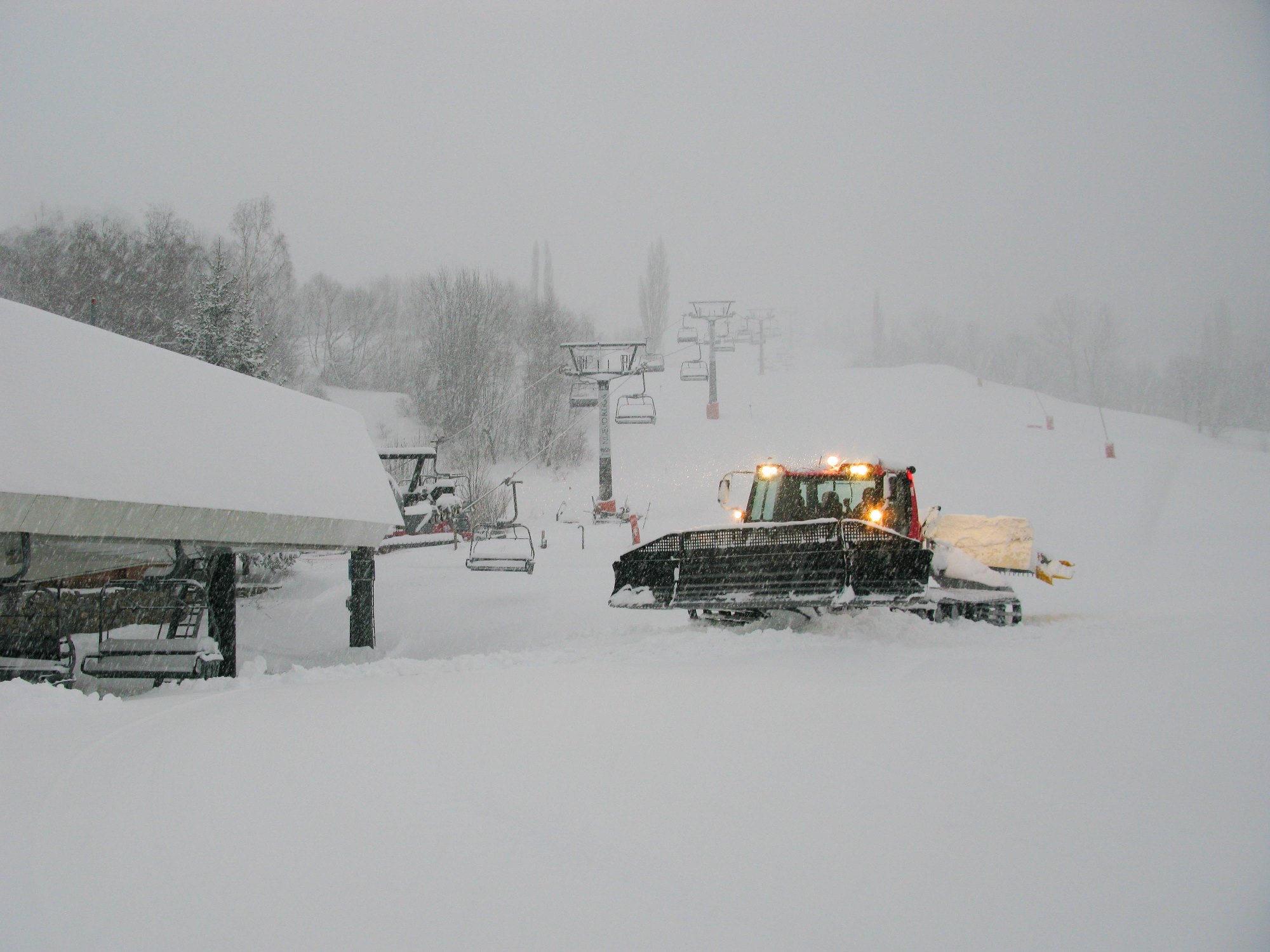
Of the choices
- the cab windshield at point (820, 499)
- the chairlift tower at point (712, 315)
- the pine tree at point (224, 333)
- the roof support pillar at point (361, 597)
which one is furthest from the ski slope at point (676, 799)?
the chairlift tower at point (712, 315)

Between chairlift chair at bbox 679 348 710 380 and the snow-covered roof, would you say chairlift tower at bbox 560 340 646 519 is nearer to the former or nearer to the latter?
chairlift chair at bbox 679 348 710 380

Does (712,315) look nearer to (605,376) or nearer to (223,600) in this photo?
(605,376)

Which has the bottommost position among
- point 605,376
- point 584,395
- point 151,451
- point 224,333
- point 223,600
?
point 223,600

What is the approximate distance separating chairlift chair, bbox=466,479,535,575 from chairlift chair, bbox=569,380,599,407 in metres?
4.61

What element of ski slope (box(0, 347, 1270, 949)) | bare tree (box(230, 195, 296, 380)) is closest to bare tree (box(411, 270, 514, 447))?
bare tree (box(230, 195, 296, 380))

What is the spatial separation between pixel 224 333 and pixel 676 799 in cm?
1826

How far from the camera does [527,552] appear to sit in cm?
1667

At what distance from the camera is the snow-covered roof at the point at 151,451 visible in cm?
534

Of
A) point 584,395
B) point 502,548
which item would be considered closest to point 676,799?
point 502,548

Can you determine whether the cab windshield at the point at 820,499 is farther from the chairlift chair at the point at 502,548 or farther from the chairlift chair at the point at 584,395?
the chairlift chair at the point at 584,395

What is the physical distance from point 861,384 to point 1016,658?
4211 centimetres

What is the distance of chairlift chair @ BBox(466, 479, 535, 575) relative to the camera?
38.3 ft

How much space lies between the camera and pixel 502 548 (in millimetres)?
18422

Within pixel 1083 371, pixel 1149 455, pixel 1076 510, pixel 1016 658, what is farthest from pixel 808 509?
pixel 1083 371
